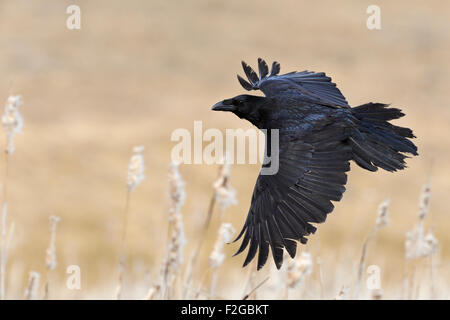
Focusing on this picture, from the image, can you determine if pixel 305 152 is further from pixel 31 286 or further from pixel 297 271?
pixel 31 286

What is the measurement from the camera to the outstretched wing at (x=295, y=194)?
10.6ft

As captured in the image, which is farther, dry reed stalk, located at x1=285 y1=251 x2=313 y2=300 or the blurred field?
the blurred field

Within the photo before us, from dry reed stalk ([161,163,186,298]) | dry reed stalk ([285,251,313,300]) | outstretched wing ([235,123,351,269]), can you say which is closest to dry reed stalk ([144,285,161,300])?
dry reed stalk ([161,163,186,298])

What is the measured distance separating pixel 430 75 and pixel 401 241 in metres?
10.3

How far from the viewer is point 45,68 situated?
800 inches

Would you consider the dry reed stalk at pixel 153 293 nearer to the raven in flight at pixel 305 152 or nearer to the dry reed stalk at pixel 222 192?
the dry reed stalk at pixel 222 192

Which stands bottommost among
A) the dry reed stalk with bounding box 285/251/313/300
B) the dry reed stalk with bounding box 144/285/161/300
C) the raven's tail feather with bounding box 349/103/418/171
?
the dry reed stalk with bounding box 144/285/161/300

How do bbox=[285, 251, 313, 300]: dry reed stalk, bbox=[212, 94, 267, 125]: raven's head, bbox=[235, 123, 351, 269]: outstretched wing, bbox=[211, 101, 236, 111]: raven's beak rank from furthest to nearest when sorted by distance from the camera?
bbox=[211, 101, 236, 111]: raven's beak < bbox=[212, 94, 267, 125]: raven's head < bbox=[285, 251, 313, 300]: dry reed stalk < bbox=[235, 123, 351, 269]: outstretched wing

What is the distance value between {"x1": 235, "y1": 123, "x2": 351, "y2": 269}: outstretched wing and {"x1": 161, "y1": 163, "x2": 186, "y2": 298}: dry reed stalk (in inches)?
11.6

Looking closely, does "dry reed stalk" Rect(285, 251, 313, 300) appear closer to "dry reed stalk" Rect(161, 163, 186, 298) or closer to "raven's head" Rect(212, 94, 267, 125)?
"dry reed stalk" Rect(161, 163, 186, 298)

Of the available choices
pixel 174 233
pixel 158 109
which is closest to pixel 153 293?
pixel 174 233

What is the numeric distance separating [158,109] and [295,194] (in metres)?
15.3

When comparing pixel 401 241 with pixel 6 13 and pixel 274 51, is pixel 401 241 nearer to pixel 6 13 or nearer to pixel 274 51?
pixel 274 51

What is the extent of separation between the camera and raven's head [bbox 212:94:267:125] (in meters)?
4.07
